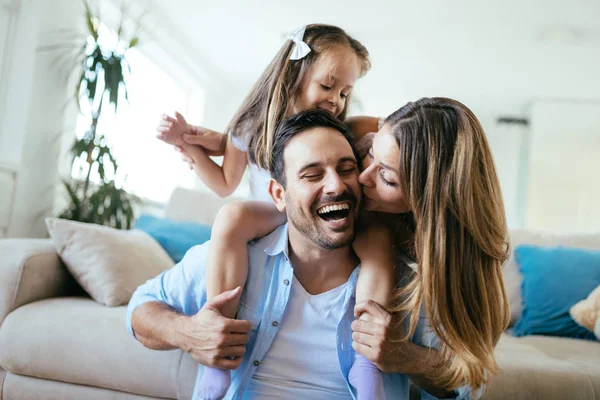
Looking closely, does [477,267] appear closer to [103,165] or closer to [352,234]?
[352,234]

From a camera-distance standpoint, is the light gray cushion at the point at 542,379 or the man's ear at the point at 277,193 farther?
the light gray cushion at the point at 542,379

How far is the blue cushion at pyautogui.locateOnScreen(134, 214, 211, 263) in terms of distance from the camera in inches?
103

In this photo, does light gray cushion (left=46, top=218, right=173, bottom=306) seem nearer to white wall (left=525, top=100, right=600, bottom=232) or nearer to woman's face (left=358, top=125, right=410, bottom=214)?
woman's face (left=358, top=125, right=410, bottom=214)

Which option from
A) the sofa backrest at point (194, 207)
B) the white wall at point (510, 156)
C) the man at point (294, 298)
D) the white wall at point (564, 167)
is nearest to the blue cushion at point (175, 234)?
the sofa backrest at point (194, 207)

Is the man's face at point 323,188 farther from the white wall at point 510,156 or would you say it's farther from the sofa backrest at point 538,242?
the white wall at point 510,156

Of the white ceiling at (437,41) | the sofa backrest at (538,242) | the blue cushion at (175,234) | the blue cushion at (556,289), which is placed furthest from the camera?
the white ceiling at (437,41)

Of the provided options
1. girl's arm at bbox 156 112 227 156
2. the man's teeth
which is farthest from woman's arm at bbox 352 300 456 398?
girl's arm at bbox 156 112 227 156

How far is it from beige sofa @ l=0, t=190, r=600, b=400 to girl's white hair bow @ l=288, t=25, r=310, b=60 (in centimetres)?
101

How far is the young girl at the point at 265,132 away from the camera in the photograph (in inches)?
56.7

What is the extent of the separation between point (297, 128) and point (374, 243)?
0.36m

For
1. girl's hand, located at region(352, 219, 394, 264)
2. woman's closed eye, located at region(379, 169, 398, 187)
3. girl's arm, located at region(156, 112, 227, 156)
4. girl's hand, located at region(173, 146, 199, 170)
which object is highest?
girl's arm, located at region(156, 112, 227, 156)

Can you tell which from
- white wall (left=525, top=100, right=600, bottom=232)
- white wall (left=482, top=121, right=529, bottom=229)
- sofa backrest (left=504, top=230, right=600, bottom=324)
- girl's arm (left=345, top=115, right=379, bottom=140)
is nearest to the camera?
girl's arm (left=345, top=115, right=379, bottom=140)

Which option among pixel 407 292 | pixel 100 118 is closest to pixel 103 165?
pixel 100 118

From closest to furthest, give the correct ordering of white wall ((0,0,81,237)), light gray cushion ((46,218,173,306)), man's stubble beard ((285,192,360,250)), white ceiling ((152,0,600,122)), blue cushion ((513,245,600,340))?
man's stubble beard ((285,192,360,250)), light gray cushion ((46,218,173,306)), blue cushion ((513,245,600,340)), white wall ((0,0,81,237)), white ceiling ((152,0,600,122))
